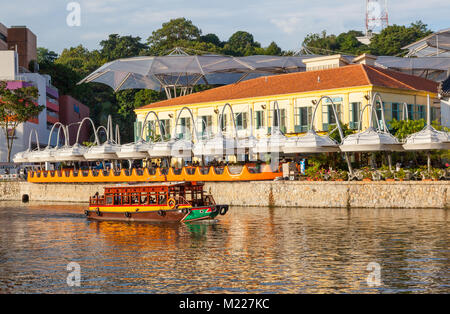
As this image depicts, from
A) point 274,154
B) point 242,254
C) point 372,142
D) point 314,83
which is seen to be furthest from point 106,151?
point 242,254

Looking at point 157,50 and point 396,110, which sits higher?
point 157,50

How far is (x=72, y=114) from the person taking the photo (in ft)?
375

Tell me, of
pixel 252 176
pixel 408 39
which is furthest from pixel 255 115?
pixel 408 39

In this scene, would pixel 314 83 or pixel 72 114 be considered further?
pixel 72 114

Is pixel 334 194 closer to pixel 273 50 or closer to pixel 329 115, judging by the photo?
pixel 329 115

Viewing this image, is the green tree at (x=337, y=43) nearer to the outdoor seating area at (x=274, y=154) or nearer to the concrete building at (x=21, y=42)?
the concrete building at (x=21, y=42)

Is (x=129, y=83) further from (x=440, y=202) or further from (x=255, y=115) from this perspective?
(x=440, y=202)

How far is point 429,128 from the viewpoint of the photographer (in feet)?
165

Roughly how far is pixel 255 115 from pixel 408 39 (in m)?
64.4

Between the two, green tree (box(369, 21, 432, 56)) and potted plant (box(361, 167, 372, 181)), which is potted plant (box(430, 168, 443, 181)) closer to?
potted plant (box(361, 167, 372, 181))

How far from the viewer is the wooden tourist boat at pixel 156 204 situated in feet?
147

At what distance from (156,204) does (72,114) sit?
233ft

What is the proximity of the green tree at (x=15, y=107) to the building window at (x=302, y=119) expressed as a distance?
33685 mm
